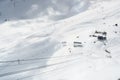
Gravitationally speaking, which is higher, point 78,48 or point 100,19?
point 100,19

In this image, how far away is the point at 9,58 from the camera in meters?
8.55

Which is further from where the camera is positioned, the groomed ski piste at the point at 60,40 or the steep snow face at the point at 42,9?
the steep snow face at the point at 42,9

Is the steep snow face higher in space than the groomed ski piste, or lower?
higher

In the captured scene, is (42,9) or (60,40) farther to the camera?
(42,9)

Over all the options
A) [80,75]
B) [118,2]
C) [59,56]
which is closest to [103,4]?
[118,2]

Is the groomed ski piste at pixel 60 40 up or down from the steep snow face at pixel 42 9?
down

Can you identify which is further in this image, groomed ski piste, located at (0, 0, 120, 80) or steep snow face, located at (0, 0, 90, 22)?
steep snow face, located at (0, 0, 90, 22)

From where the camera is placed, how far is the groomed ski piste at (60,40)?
7617 mm

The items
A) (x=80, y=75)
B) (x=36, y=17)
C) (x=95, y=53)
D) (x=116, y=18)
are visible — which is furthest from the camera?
(x=36, y=17)

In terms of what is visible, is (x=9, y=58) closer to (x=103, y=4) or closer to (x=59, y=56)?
(x=59, y=56)

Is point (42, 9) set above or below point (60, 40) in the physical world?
above

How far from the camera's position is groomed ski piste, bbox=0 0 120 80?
762 centimetres

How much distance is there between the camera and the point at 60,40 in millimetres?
9133

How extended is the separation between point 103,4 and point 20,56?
15.7 ft
